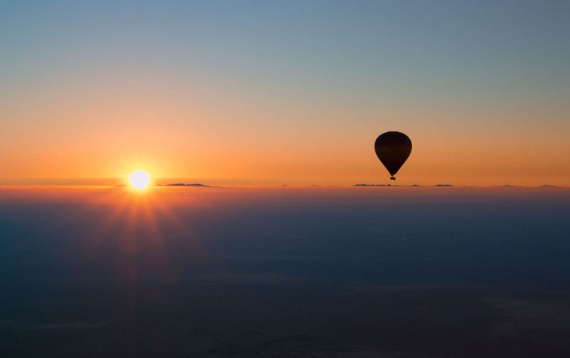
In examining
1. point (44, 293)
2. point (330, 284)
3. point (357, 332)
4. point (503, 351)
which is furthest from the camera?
point (330, 284)

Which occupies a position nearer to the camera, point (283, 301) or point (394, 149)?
point (394, 149)

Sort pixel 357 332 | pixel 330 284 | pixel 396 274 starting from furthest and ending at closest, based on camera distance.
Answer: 1. pixel 396 274
2. pixel 330 284
3. pixel 357 332

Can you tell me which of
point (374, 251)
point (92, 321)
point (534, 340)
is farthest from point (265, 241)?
point (534, 340)

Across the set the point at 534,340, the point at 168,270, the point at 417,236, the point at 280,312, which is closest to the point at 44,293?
the point at 168,270

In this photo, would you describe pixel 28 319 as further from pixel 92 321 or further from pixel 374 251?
pixel 374 251

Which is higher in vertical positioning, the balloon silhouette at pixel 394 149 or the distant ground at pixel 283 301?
the balloon silhouette at pixel 394 149

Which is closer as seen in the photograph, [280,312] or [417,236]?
[280,312]

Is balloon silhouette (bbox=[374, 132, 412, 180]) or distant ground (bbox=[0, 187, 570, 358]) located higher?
balloon silhouette (bbox=[374, 132, 412, 180])

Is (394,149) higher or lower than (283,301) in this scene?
higher
